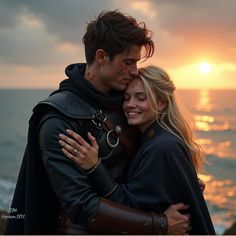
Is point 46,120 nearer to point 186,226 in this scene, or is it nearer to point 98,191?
point 98,191

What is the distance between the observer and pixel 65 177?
129 inches

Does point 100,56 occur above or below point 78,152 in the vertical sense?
above

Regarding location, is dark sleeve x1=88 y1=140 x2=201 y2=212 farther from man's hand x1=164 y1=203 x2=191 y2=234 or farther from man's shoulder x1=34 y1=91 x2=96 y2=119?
man's shoulder x1=34 y1=91 x2=96 y2=119

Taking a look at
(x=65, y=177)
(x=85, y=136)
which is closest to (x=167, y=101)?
(x=85, y=136)

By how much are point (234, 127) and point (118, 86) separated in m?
53.2

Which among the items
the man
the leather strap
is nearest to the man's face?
the man

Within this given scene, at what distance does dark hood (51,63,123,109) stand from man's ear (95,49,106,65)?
175 millimetres

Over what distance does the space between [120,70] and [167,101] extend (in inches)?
18.0

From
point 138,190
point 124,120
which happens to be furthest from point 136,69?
point 138,190

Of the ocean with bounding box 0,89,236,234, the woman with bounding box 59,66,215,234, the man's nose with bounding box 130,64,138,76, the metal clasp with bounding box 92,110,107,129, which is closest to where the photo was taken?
the woman with bounding box 59,66,215,234

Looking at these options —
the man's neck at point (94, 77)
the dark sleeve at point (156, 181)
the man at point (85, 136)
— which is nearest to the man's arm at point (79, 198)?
the man at point (85, 136)

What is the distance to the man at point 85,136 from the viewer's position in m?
3.25

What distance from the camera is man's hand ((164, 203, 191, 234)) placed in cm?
337

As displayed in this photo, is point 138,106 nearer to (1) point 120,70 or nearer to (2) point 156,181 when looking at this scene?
(1) point 120,70
